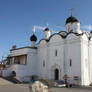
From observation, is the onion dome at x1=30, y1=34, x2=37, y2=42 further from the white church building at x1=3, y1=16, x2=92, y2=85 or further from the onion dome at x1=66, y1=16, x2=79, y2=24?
the onion dome at x1=66, y1=16, x2=79, y2=24

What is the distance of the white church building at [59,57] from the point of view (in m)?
24.2

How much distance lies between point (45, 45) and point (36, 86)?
22.2 metres

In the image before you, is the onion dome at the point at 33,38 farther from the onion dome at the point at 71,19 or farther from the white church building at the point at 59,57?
the onion dome at the point at 71,19

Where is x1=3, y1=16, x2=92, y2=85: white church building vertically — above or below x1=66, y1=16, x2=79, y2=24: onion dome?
below

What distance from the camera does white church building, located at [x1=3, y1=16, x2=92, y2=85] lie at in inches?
952

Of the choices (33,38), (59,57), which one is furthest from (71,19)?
(33,38)

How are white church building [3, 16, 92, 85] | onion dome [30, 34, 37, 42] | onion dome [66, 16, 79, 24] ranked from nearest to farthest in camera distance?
white church building [3, 16, 92, 85] < onion dome [66, 16, 79, 24] < onion dome [30, 34, 37, 42]

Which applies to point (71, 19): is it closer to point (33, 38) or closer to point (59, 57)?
point (59, 57)

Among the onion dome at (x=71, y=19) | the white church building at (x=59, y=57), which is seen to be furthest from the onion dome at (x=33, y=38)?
the onion dome at (x=71, y=19)

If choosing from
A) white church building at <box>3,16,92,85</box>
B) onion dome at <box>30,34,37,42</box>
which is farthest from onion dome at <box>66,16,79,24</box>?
onion dome at <box>30,34,37,42</box>

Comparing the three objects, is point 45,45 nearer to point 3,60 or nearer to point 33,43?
point 33,43

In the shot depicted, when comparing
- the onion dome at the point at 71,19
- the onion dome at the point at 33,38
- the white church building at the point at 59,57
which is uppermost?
the onion dome at the point at 71,19

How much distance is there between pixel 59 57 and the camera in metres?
26.3

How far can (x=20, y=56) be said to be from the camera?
3194cm
